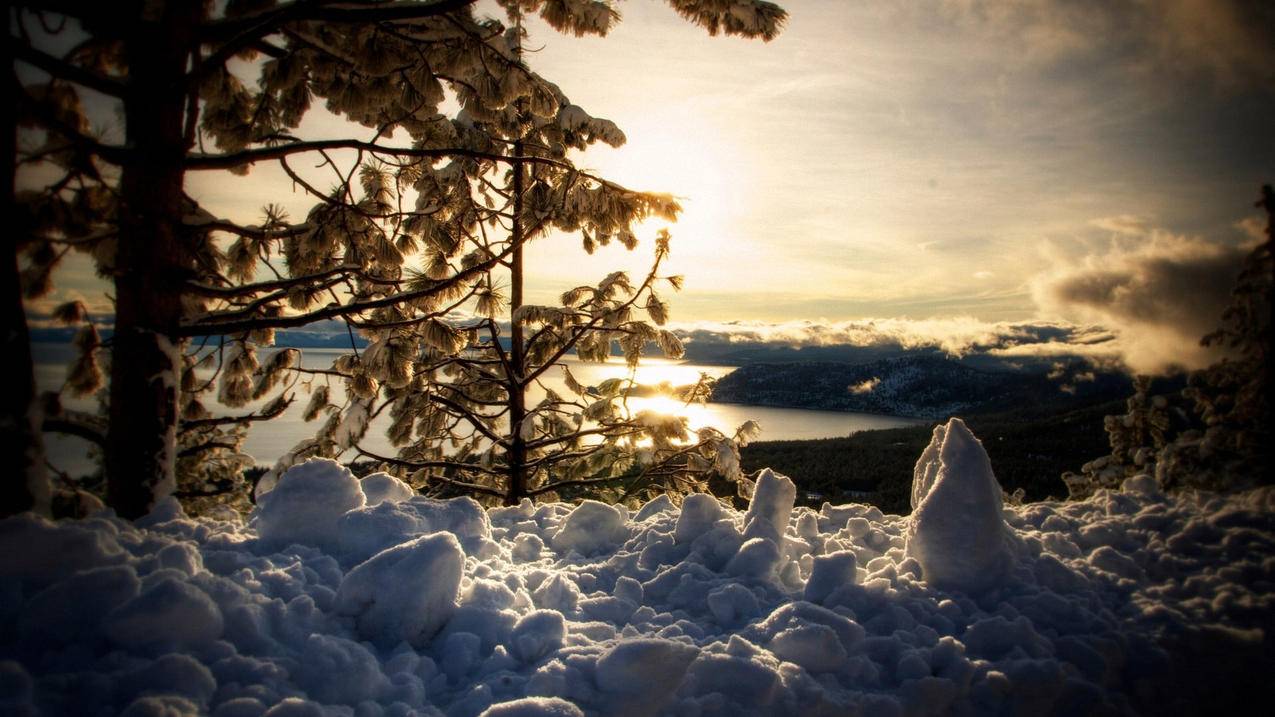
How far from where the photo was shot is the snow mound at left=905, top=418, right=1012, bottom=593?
342cm

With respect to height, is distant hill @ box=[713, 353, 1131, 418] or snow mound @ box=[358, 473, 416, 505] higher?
snow mound @ box=[358, 473, 416, 505]

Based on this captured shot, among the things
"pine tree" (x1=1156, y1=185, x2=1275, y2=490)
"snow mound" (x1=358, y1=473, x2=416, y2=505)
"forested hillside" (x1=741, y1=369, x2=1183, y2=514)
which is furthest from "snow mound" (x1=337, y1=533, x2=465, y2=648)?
"forested hillside" (x1=741, y1=369, x2=1183, y2=514)

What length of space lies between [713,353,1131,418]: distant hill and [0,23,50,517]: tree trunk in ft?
510

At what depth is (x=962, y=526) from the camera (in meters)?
3.46

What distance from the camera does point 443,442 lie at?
29.5ft

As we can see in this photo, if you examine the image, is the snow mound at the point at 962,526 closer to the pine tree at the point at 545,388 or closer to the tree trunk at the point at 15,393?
the pine tree at the point at 545,388

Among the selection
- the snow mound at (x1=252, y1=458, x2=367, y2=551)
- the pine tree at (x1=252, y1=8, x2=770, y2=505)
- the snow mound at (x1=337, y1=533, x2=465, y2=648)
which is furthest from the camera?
the pine tree at (x1=252, y1=8, x2=770, y2=505)

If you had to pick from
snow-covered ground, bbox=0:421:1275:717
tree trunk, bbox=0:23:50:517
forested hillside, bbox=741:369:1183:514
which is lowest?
forested hillside, bbox=741:369:1183:514

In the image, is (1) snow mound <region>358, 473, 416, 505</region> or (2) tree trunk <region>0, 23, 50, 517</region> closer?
(2) tree trunk <region>0, 23, 50, 517</region>

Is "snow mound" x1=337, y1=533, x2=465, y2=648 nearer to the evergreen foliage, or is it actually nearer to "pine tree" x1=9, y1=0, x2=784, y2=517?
"pine tree" x1=9, y1=0, x2=784, y2=517

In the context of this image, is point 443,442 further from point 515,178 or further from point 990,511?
point 990,511

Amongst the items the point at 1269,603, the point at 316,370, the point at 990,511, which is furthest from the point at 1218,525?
the point at 316,370

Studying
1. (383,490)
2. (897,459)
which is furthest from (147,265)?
(897,459)

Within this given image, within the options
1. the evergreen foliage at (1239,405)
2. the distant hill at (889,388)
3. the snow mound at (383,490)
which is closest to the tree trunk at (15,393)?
the snow mound at (383,490)
